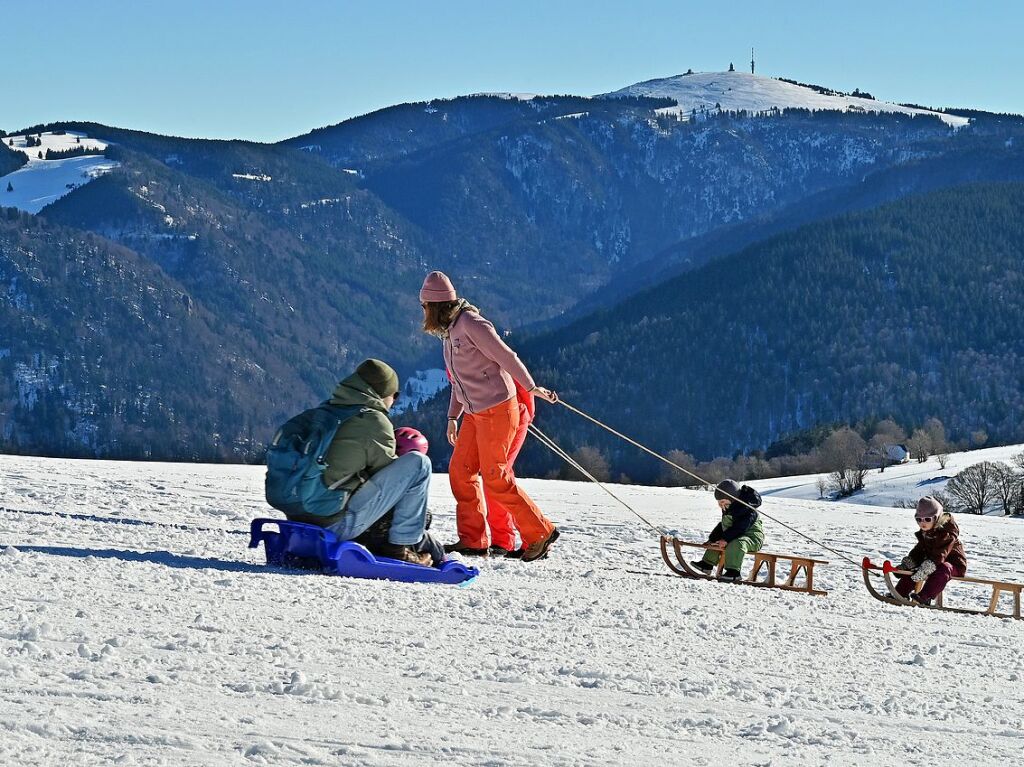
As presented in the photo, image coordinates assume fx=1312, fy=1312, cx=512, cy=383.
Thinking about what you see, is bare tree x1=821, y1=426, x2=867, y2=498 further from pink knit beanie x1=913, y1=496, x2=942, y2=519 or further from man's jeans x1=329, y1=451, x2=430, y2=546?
man's jeans x1=329, y1=451, x2=430, y2=546

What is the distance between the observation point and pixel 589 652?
16.2 ft

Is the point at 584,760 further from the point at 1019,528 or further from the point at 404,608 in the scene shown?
the point at 1019,528

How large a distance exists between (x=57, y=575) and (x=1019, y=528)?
13.0m

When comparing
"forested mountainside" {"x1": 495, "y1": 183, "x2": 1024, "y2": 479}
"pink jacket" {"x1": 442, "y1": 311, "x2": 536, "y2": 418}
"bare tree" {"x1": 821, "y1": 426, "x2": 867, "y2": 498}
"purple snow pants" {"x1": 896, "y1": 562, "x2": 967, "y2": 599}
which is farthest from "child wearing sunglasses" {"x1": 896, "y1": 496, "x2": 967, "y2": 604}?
"forested mountainside" {"x1": 495, "y1": 183, "x2": 1024, "y2": 479}

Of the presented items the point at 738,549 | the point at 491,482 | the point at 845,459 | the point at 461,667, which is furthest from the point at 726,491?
the point at 845,459

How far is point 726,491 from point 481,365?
6.48ft

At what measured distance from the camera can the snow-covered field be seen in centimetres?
351

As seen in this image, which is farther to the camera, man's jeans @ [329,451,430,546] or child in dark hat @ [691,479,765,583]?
child in dark hat @ [691,479,765,583]

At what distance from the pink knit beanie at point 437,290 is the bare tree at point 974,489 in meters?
56.2

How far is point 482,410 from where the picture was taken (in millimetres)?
7840

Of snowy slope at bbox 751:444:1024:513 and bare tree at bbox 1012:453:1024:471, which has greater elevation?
bare tree at bbox 1012:453:1024:471

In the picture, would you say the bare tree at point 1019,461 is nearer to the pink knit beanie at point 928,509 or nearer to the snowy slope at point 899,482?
the snowy slope at point 899,482

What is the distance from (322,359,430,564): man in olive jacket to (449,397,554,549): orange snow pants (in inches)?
52.7

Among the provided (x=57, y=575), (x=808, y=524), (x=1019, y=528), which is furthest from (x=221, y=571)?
(x=1019, y=528)
